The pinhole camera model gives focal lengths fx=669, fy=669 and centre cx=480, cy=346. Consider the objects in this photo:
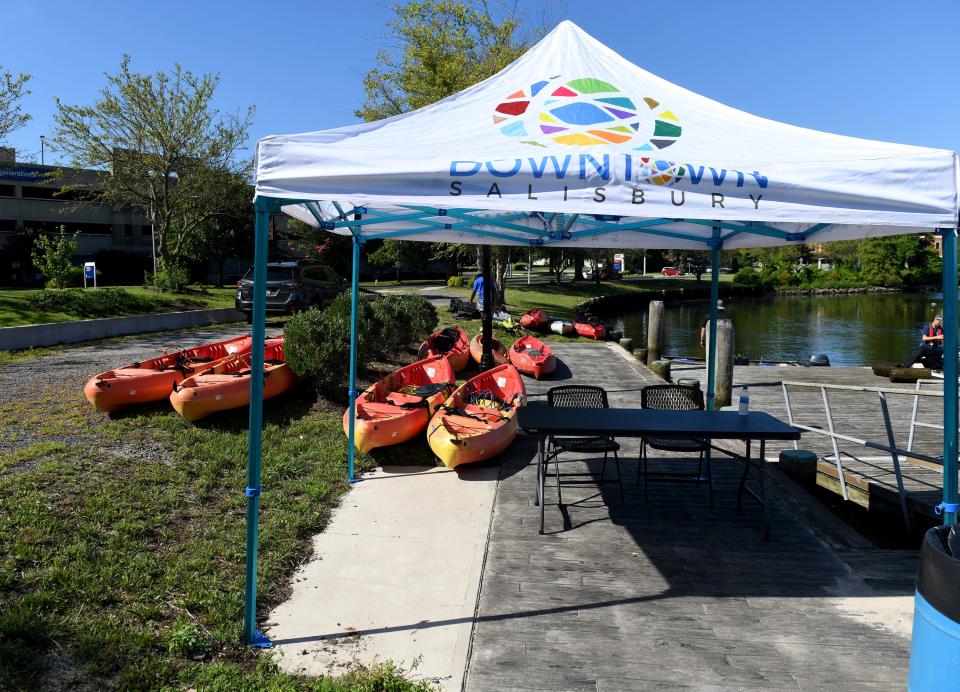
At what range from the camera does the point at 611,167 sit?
14.2ft

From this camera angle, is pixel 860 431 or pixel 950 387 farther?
pixel 860 431

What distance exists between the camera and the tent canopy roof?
167 inches

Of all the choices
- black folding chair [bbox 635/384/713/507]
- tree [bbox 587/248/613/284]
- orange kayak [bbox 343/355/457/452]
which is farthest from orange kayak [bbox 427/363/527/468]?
tree [bbox 587/248/613/284]

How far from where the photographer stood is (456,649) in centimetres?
411

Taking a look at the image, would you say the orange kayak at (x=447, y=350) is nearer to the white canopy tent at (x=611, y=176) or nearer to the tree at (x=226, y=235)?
the white canopy tent at (x=611, y=176)

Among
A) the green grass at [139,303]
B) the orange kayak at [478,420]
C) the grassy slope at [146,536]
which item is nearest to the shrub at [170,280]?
the green grass at [139,303]

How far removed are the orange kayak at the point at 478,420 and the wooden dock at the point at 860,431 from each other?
11.0ft

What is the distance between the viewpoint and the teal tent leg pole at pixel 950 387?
4168 millimetres

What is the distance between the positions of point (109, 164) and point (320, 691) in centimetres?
2343

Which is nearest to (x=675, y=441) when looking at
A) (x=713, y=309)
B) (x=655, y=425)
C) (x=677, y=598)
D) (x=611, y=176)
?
(x=655, y=425)

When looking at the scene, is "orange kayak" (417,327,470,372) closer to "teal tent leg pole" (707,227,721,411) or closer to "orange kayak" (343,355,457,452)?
"orange kayak" (343,355,457,452)

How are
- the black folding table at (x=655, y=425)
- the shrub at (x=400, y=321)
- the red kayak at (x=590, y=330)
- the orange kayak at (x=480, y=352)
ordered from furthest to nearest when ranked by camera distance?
the red kayak at (x=590, y=330) < the orange kayak at (x=480, y=352) < the shrub at (x=400, y=321) < the black folding table at (x=655, y=425)

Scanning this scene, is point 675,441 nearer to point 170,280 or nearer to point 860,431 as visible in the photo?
point 860,431

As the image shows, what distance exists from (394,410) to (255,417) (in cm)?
396
